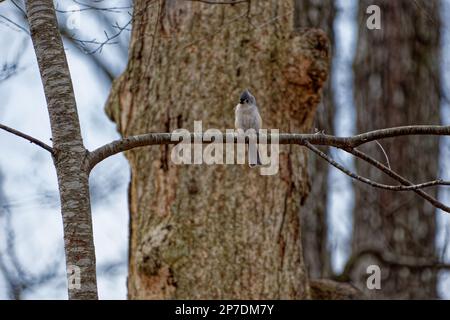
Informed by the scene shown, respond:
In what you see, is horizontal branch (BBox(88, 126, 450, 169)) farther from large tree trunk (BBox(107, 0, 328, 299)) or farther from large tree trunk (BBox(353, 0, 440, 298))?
large tree trunk (BBox(353, 0, 440, 298))

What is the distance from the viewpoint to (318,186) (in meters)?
7.95

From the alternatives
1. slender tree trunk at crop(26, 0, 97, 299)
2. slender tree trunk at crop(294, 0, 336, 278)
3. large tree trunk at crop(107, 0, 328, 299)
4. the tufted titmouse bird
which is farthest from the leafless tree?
slender tree trunk at crop(294, 0, 336, 278)

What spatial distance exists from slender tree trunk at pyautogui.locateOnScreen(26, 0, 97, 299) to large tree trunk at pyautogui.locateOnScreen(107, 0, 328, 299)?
1.62 m

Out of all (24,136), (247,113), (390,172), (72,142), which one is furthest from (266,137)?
(247,113)

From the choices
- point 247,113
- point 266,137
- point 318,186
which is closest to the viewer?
point 266,137

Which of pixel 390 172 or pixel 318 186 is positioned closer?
pixel 390 172

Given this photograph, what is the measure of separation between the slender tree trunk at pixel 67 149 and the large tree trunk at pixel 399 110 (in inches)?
187

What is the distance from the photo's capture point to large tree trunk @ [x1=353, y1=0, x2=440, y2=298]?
742cm

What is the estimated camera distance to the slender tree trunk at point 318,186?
293 inches


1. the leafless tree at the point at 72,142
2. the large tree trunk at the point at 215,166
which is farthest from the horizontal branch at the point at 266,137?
the large tree trunk at the point at 215,166

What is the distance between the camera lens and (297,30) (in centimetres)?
482

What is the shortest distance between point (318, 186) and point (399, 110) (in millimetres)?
1021

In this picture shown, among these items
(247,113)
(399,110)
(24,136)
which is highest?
(399,110)

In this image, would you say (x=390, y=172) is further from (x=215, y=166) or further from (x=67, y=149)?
(x=215, y=166)
